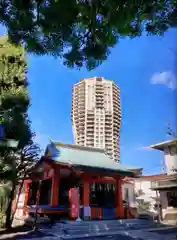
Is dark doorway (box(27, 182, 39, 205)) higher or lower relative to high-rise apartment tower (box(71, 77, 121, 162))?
lower

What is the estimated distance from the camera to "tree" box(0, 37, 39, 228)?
7.85 metres

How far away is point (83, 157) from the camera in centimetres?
1584

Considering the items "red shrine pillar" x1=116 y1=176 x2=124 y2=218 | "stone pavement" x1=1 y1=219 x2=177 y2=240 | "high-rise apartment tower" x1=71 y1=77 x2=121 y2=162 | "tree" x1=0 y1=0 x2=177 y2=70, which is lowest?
"stone pavement" x1=1 y1=219 x2=177 y2=240

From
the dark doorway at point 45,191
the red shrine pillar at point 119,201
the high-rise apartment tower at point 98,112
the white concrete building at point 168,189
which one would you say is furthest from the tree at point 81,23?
the high-rise apartment tower at point 98,112

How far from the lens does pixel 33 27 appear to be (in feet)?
10.9

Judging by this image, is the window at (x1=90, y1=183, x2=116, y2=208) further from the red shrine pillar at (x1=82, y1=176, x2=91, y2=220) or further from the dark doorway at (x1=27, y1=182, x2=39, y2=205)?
the dark doorway at (x1=27, y1=182, x2=39, y2=205)

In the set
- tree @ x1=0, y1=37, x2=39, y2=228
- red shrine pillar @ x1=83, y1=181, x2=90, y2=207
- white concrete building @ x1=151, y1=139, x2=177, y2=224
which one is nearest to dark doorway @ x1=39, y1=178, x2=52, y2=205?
red shrine pillar @ x1=83, y1=181, x2=90, y2=207

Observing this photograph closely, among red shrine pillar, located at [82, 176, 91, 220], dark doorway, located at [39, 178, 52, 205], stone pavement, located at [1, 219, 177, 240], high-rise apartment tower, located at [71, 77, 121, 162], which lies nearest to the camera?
stone pavement, located at [1, 219, 177, 240]

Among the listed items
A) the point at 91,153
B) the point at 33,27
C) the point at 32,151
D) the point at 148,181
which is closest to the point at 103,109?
the point at 148,181

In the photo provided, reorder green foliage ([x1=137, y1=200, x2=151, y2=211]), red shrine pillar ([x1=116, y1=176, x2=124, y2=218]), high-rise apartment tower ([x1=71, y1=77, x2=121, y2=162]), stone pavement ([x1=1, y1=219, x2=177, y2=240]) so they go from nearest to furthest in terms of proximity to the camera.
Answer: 1. stone pavement ([x1=1, y1=219, x2=177, y2=240])
2. red shrine pillar ([x1=116, y1=176, x2=124, y2=218])
3. green foliage ([x1=137, y1=200, x2=151, y2=211])
4. high-rise apartment tower ([x1=71, y1=77, x2=121, y2=162])

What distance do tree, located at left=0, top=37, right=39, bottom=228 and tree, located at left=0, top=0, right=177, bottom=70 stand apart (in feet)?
13.7

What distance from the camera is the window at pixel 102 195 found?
1486 centimetres

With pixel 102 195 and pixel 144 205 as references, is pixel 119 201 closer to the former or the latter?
pixel 102 195

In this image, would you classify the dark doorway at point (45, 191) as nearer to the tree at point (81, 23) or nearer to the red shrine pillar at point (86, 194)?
the red shrine pillar at point (86, 194)
